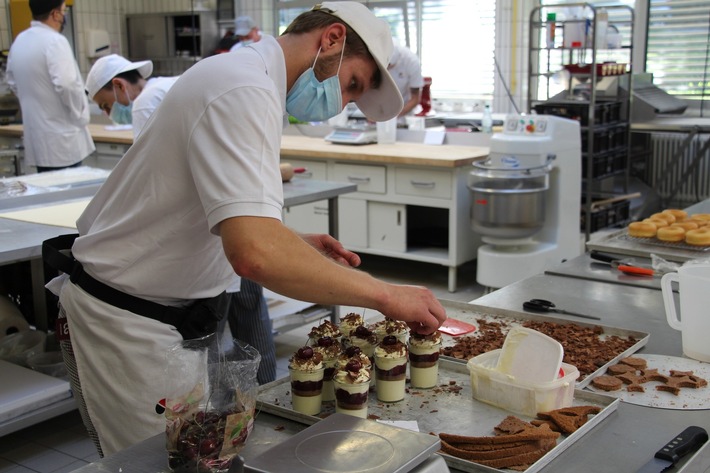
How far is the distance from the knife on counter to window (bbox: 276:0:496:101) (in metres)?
6.55

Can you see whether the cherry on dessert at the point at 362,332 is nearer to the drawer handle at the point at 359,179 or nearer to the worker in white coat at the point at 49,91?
the drawer handle at the point at 359,179

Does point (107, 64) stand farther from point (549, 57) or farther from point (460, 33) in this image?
point (460, 33)

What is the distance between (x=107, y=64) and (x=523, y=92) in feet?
14.9

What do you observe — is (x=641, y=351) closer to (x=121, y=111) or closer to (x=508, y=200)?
(x=508, y=200)

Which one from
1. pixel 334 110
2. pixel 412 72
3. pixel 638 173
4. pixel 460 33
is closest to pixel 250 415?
pixel 334 110

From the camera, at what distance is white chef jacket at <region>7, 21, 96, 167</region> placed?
5.23m

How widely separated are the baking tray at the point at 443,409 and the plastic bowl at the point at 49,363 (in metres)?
1.94

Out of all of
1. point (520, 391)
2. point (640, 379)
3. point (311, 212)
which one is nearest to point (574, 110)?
point (311, 212)

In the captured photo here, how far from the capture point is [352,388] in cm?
142

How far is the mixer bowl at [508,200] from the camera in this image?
4.66 meters

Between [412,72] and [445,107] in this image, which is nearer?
[412,72]

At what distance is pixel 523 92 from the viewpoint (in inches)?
292

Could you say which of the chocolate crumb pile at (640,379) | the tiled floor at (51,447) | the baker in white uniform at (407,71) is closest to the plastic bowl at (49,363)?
the tiled floor at (51,447)

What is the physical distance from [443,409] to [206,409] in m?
0.48
